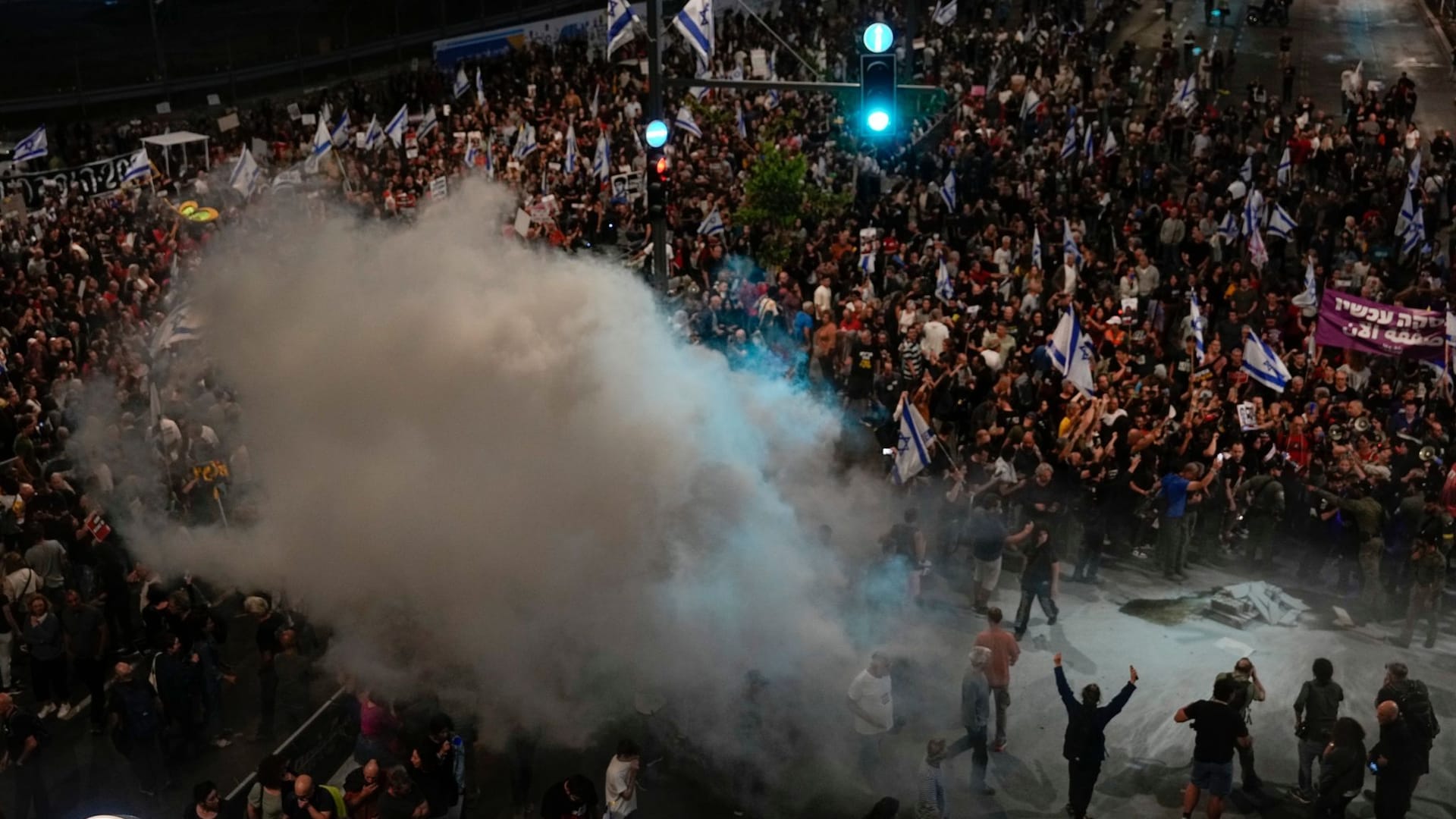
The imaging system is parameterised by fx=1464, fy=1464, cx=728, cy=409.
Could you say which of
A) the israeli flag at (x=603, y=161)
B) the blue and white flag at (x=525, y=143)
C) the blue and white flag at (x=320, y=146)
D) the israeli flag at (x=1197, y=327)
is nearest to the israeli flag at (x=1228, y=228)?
the israeli flag at (x=1197, y=327)

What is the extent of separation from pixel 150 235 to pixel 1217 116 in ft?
63.2

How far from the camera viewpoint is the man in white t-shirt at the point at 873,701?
36.5 ft

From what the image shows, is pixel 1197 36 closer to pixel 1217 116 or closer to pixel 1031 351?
pixel 1217 116

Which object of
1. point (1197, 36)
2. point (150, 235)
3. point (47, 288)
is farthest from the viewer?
point (1197, 36)

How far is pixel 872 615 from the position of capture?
13.2 m

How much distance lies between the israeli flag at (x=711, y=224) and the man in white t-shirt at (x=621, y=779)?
13.5m

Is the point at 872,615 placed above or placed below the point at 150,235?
below

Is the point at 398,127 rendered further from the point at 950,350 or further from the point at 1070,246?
the point at 950,350

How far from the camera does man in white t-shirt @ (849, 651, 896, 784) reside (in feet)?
36.5

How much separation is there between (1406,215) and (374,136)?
17.6m

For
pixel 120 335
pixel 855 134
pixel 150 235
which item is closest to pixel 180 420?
pixel 120 335

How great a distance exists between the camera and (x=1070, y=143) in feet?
83.0

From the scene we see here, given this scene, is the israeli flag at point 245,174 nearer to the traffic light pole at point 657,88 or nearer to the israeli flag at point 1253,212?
the traffic light pole at point 657,88

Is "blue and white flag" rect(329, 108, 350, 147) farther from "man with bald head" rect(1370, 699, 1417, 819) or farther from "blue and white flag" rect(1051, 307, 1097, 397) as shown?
"man with bald head" rect(1370, 699, 1417, 819)
